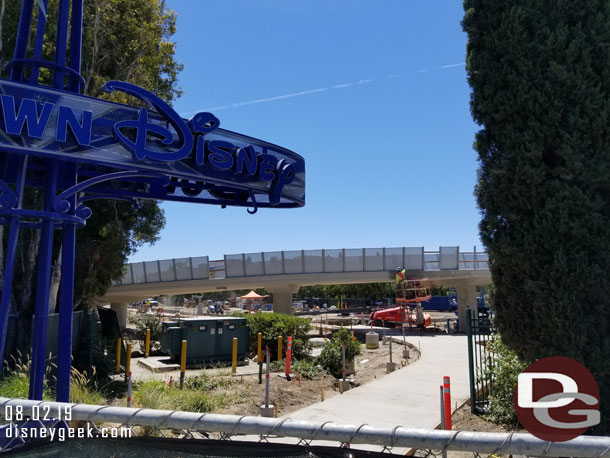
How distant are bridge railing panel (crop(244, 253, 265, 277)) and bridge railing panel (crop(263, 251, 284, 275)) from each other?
318 millimetres

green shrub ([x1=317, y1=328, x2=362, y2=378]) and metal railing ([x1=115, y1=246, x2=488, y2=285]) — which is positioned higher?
metal railing ([x1=115, y1=246, x2=488, y2=285])

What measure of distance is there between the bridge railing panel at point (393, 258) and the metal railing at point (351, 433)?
31.1 metres

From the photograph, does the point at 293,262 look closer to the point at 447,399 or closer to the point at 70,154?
the point at 447,399

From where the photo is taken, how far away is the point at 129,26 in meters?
16.9

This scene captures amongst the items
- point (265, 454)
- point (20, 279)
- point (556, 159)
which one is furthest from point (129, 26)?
point (265, 454)

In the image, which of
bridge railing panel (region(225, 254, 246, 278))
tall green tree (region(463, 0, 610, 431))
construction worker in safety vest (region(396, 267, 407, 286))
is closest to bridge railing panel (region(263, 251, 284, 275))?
bridge railing panel (region(225, 254, 246, 278))

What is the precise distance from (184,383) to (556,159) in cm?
1023

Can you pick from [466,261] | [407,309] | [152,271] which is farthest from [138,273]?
[466,261]

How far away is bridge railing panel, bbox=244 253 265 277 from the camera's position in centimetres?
3206

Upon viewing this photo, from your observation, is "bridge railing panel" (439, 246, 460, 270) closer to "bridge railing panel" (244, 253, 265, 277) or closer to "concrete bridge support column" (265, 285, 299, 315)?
"concrete bridge support column" (265, 285, 299, 315)

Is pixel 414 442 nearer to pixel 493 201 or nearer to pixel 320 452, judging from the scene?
pixel 320 452

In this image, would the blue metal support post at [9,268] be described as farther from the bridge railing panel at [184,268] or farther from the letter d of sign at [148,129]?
the bridge railing panel at [184,268]

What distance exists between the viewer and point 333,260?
33062 mm

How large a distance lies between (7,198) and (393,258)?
2902cm
